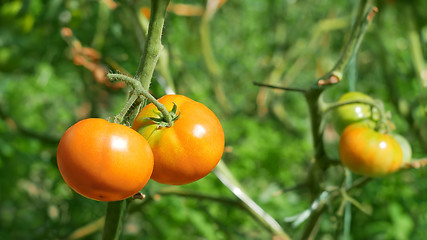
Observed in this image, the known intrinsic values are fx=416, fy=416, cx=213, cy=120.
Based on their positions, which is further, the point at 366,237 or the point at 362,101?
the point at 366,237

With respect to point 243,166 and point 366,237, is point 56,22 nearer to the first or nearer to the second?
point 243,166

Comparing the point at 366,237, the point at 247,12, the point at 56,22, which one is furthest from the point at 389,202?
the point at 247,12

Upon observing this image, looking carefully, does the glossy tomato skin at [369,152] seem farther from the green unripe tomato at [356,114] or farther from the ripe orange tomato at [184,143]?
the ripe orange tomato at [184,143]

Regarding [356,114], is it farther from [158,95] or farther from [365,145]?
[158,95]

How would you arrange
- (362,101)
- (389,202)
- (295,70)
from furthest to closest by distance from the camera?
(295,70)
(389,202)
(362,101)

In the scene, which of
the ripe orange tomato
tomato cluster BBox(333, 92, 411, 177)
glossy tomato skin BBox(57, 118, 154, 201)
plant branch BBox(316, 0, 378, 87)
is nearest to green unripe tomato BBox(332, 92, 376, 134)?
tomato cluster BBox(333, 92, 411, 177)

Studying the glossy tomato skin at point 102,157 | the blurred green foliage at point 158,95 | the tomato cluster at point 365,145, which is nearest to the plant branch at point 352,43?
the tomato cluster at point 365,145
